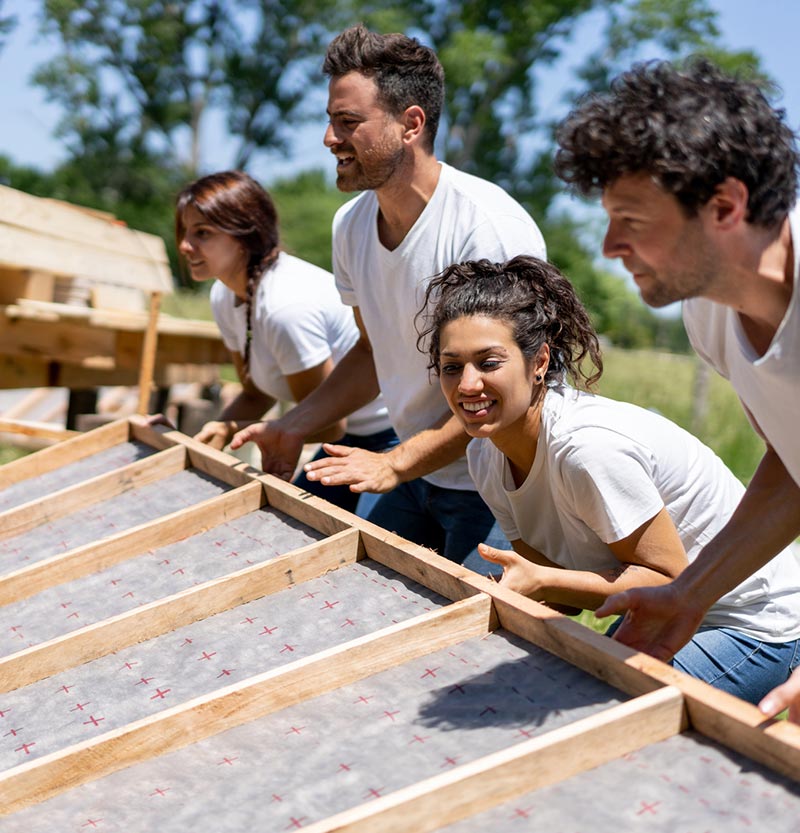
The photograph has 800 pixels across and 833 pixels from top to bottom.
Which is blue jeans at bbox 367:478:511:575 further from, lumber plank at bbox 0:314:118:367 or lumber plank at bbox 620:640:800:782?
lumber plank at bbox 0:314:118:367

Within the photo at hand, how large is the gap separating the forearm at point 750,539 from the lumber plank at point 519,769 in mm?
504

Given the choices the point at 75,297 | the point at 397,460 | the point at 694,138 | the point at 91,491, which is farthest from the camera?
the point at 75,297

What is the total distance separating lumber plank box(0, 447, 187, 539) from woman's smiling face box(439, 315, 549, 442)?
4.57 feet

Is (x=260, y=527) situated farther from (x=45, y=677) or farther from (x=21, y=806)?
(x=21, y=806)

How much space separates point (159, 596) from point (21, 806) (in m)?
0.90

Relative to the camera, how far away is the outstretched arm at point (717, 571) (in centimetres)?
221

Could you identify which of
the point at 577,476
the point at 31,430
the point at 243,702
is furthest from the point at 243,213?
the point at 243,702

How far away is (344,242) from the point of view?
3764 mm

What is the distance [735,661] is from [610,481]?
577 millimetres

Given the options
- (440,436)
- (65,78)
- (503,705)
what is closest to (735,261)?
(503,705)

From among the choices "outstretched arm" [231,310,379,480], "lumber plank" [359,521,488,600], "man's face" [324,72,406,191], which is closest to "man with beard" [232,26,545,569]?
"man's face" [324,72,406,191]

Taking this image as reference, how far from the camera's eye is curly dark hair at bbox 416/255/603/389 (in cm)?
275

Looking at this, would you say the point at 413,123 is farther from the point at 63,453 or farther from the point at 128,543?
the point at 63,453

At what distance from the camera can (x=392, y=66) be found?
332 cm
